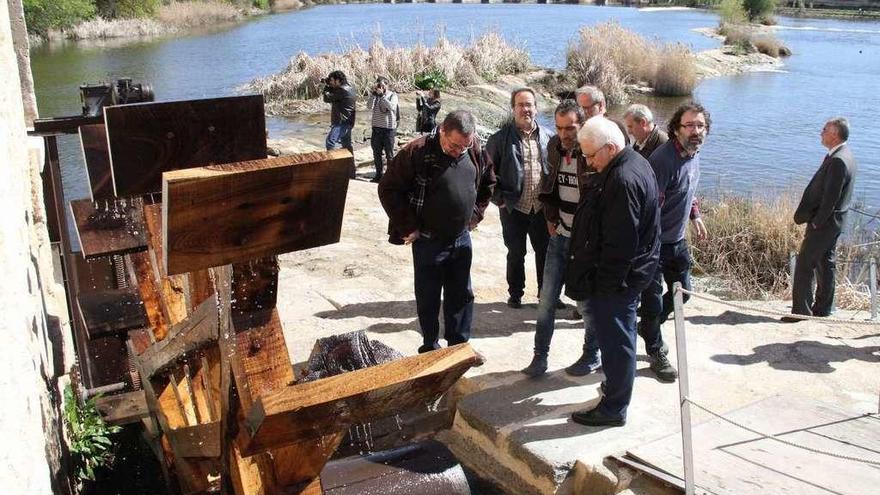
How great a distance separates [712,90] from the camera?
2962 cm

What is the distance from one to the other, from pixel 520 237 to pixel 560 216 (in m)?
0.96

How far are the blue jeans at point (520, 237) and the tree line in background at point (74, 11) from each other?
31.6 meters

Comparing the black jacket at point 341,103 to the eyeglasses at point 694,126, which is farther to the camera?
the black jacket at point 341,103

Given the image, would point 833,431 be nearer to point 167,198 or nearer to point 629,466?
point 629,466

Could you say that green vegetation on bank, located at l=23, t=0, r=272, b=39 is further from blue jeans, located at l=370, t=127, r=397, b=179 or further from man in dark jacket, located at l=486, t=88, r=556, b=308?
man in dark jacket, located at l=486, t=88, r=556, b=308

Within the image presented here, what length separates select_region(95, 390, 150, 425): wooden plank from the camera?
4633 mm

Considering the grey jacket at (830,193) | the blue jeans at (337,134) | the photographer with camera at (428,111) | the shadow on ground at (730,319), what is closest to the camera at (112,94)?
the shadow on ground at (730,319)

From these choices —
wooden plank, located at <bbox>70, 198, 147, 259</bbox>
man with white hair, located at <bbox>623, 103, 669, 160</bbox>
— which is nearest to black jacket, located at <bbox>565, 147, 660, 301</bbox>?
man with white hair, located at <bbox>623, 103, 669, 160</bbox>

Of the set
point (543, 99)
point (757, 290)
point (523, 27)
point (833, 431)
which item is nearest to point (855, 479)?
point (833, 431)

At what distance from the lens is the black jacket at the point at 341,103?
475 inches

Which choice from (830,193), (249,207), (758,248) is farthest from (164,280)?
(758,248)

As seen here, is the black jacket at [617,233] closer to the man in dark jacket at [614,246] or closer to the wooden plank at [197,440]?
the man in dark jacket at [614,246]

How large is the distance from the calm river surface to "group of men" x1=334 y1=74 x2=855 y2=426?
8.04 meters

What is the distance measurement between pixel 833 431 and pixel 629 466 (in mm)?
1167
